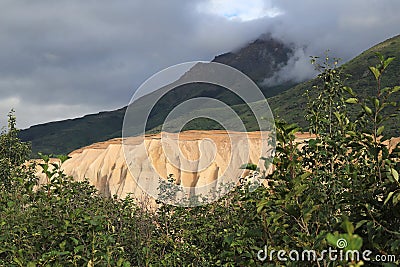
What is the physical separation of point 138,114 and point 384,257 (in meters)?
5.58

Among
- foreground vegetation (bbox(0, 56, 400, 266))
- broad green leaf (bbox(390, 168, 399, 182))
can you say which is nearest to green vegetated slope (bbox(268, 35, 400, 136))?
foreground vegetation (bbox(0, 56, 400, 266))

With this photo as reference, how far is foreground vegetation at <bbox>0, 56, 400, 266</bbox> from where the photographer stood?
2.99 m

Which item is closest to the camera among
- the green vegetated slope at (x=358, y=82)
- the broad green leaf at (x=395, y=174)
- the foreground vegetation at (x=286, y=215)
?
the broad green leaf at (x=395, y=174)

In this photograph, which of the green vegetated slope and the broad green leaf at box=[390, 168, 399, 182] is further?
the green vegetated slope

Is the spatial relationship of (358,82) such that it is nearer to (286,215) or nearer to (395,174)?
(286,215)

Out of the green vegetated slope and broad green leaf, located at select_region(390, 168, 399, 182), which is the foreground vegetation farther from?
the green vegetated slope

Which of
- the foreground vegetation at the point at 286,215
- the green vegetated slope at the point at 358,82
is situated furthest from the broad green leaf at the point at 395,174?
the green vegetated slope at the point at 358,82

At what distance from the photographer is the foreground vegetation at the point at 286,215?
2990 mm

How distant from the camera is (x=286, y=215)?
3510mm

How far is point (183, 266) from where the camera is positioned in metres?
6.93

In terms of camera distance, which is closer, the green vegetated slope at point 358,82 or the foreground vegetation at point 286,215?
the foreground vegetation at point 286,215

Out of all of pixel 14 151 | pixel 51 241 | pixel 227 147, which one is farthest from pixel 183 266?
pixel 227 147

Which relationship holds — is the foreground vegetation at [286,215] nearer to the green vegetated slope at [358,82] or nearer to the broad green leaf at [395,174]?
the broad green leaf at [395,174]

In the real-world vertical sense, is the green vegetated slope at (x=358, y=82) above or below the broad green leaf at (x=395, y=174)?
above
